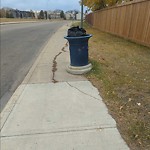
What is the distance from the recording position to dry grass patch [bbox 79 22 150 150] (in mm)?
3000

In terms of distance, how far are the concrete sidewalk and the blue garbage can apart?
24.7 inches

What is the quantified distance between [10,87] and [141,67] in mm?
3853

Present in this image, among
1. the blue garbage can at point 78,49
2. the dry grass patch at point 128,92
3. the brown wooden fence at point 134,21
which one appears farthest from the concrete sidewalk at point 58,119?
the brown wooden fence at point 134,21

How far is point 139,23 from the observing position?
33.0 ft

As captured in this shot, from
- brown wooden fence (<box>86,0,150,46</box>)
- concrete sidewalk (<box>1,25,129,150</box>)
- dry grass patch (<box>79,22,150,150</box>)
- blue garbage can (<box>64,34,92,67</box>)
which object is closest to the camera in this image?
concrete sidewalk (<box>1,25,129,150</box>)

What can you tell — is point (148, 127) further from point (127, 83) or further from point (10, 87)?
point (10, 87)

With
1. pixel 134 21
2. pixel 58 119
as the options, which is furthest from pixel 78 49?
pixel 134 21

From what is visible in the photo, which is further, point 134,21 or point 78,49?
point 134,21

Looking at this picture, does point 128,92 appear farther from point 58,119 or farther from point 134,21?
point 134,21

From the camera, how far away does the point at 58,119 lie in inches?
137

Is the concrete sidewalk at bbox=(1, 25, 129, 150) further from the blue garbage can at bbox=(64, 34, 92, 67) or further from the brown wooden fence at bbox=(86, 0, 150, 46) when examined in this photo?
the brown wooden fence at bbox=(86, 0, 150, 46)

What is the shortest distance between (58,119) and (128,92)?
5.56ft

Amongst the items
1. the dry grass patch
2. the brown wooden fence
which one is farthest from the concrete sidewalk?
the brown wooden fence

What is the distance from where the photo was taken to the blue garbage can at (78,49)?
5404mm
